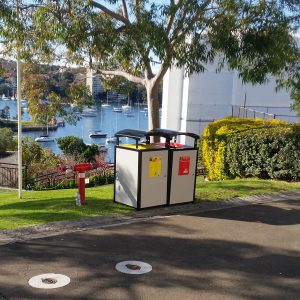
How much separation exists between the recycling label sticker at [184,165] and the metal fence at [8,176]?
1565 centimetres

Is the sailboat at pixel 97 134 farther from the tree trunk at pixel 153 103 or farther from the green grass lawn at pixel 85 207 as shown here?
the green grass lawn at pixel 85 207

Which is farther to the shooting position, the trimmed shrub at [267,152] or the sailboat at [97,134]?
the sailboat at [97,134]

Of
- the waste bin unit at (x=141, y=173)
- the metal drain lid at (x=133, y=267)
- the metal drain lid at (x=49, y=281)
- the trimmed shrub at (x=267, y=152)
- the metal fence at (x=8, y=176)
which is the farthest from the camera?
the metal fence at (x=8, y=176)

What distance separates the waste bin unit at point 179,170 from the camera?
28.5 ft

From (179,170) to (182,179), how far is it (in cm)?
22

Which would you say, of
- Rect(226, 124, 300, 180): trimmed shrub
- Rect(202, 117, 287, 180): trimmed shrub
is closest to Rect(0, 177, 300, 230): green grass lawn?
Rect(226, 124, 300, 180): trimmed shrub

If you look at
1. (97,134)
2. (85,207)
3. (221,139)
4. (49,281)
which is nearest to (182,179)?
(85,207)

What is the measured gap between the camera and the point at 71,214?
789cm

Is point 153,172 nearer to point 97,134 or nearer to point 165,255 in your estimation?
point 165,255

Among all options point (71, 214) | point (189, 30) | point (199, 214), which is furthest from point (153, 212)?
point (189, 30)

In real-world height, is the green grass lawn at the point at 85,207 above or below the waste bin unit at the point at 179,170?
below

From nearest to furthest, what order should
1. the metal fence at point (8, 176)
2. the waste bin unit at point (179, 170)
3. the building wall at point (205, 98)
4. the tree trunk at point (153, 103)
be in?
the waste bin unit at point (179, 170), the tree trunk at point (153, 103), the metal fence at point (8, 176), the building wall at point (205, 98)

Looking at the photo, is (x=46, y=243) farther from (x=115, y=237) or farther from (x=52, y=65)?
(x=52, y=65)

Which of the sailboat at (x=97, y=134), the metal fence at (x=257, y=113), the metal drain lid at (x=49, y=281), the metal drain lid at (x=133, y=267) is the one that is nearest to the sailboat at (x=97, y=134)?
the sailboat at (x=97, y=134)
